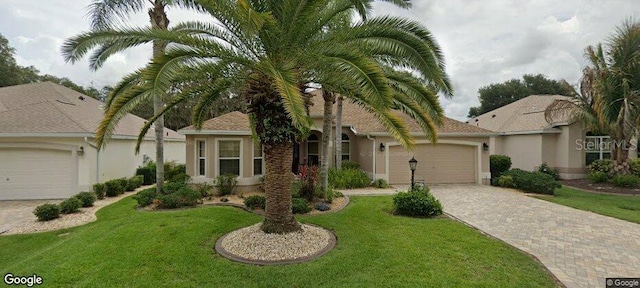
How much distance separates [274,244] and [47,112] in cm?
1580

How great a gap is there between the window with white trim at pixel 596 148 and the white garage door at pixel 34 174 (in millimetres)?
28940

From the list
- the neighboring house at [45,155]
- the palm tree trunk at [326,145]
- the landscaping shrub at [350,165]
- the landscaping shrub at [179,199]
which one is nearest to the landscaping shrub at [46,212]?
the landscaping shrub at [179,199]

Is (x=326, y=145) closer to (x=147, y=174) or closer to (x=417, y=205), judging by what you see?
(x=417, y=205)

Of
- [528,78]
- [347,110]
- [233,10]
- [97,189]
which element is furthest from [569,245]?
[528,78]

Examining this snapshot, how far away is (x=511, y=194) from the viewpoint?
43.6 feet

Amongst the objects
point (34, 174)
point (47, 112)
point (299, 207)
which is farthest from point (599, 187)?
point (47, 112)

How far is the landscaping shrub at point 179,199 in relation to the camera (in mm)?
10344

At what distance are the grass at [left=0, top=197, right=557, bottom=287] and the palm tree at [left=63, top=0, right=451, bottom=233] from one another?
1577 mm

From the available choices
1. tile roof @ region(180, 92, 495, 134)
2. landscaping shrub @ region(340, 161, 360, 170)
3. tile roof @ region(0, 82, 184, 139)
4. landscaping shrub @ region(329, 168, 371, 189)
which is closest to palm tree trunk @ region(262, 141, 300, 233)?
tile roof @ region(180, 92, 495, 134)

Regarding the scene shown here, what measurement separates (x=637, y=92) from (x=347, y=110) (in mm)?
15121

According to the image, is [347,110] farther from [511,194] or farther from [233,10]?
[233,10]

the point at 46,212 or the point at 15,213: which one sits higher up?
the point at 46,212

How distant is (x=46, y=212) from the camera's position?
9539mm

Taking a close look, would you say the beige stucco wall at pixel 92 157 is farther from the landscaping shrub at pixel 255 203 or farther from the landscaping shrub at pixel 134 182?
the landscaping shrub at pixel 255 203
